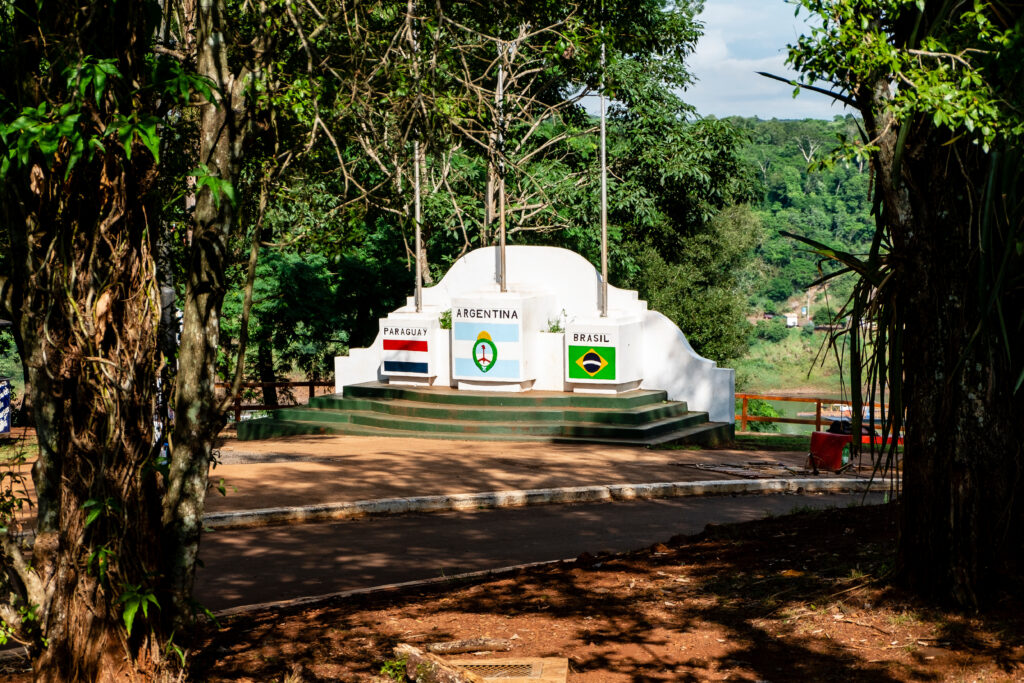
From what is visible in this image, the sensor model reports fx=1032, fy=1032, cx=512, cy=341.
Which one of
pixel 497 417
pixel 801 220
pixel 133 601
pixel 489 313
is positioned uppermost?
pixel 801 220

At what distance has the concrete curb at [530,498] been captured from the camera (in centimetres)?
1075

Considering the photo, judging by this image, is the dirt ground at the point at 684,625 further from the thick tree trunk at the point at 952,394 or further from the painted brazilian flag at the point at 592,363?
the painted brazilian flag at the point at 592,363

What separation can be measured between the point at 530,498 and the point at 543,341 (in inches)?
394

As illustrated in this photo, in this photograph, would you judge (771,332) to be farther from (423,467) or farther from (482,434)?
(423,467)

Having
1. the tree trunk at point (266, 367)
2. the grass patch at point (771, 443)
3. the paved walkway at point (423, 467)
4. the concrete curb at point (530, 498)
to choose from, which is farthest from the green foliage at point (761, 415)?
the concrete curb at point (530, 498)

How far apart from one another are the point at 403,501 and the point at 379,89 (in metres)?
5.22

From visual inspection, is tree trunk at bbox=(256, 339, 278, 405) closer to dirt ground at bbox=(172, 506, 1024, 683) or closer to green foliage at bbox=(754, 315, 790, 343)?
dirt ground at bbox=(172, 506, 1024, 683)

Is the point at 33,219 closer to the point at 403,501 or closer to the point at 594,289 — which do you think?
the point at 403,501

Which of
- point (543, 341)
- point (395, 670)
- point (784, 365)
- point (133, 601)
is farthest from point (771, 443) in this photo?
point (784, 365)

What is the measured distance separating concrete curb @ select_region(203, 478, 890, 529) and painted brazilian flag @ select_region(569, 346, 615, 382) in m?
7.63

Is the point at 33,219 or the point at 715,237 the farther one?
the point at 715,237

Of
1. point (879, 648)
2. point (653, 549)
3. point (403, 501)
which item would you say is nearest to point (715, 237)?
point (403, 501)

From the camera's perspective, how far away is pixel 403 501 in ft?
37.9

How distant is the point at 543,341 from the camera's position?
72.6 ft
